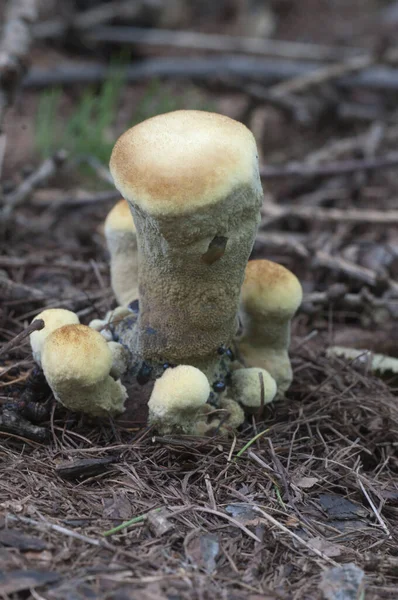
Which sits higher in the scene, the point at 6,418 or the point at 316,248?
the point at 6,418

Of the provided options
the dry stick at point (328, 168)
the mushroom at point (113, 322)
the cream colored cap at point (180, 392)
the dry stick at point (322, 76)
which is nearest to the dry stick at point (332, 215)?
the dry stick at point (328, 168)

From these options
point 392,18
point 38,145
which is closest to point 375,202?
point 38,145

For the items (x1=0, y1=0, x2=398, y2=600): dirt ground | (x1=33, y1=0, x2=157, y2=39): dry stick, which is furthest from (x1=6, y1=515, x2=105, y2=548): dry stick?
(x1=33, y1=0, x2=157, y2=39): dry stick

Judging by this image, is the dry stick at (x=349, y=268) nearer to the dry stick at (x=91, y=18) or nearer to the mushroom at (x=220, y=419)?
the mushroom at (x=220, y=419)

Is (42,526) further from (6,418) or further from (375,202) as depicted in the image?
(375,202)

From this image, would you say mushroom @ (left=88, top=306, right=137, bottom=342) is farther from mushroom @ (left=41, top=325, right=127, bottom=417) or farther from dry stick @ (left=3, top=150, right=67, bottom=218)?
dry stick @ (left=3, top=150, right=67, bottom=218)
